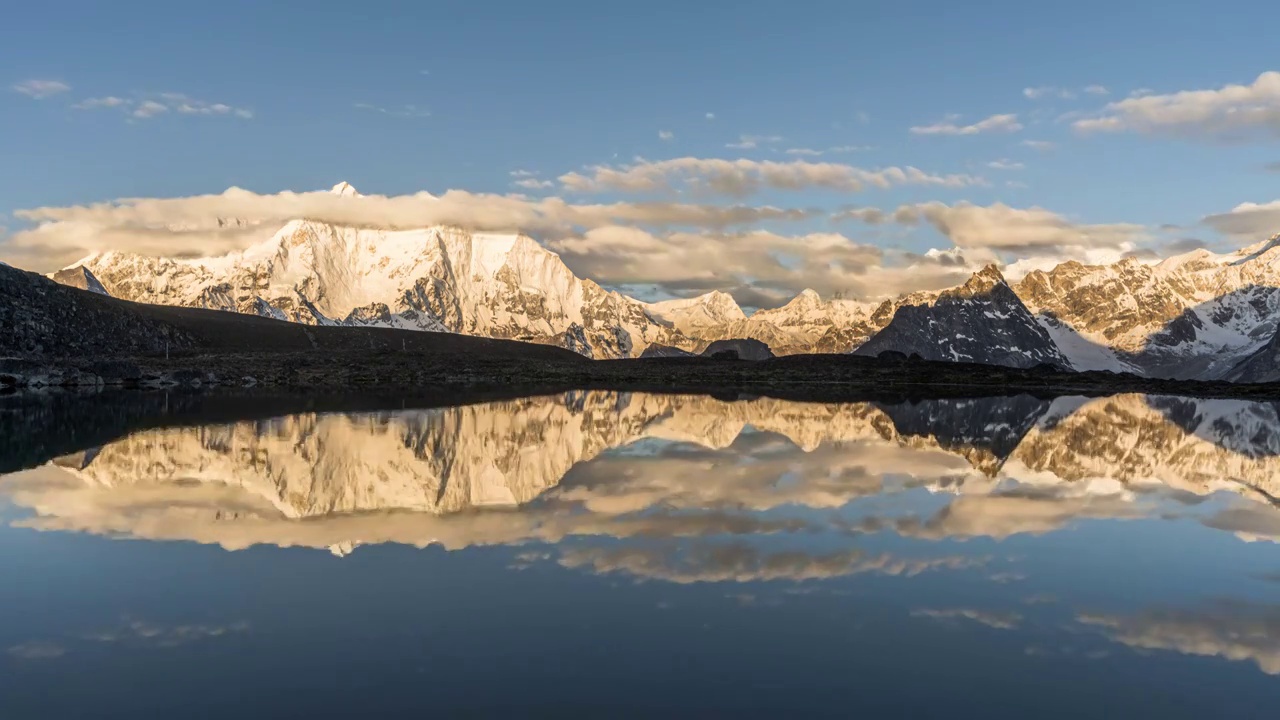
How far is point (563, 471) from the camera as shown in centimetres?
3619

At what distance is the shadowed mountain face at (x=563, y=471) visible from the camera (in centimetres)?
2581

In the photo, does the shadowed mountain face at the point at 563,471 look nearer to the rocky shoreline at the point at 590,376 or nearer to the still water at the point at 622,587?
the still water at the point at 622,587

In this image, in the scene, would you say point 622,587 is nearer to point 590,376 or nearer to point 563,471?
point 563,471

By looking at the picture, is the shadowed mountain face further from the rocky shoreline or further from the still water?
the rocky shoreline

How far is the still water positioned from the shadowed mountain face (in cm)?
27

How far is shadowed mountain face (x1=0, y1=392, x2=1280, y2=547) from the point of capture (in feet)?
84.7

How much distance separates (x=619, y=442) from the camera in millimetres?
49062

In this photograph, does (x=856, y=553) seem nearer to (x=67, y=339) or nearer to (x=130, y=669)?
(x=130, y=669)

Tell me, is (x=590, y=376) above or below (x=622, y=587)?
above

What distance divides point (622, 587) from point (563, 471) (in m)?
17.7

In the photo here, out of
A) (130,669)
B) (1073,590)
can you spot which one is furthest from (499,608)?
(1073,590)

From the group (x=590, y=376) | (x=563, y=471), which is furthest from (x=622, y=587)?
(x=590, y=376)

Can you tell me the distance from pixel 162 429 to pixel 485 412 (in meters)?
22.4

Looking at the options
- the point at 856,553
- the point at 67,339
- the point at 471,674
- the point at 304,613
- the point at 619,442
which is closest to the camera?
the point at 471,674
